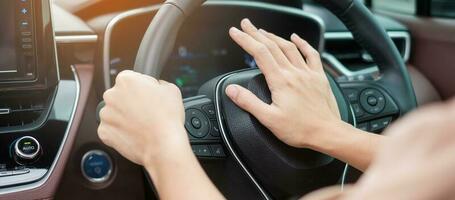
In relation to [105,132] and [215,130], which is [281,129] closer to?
[215,130]

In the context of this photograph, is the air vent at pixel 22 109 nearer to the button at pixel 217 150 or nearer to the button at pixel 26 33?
the button at pixel 26 33

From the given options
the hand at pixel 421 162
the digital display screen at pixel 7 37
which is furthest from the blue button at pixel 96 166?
the hand at pixel 421 162

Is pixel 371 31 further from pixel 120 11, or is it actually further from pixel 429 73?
pixel 429 73

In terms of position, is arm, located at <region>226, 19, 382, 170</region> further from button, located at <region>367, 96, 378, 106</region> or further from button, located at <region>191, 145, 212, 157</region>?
button, located at <region>367, 96, 378, 106</region>

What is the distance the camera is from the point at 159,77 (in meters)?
1.02

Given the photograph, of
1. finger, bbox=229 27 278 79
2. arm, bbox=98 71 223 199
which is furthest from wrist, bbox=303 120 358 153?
arm, bbox=98 71 223 199

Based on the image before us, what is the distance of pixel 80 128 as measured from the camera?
132 cm

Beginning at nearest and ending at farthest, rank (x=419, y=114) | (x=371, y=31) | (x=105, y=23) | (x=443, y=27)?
1. (x=419, y=114)
2. (x=371, y=31)
3. (x=105, y=23)
4. (x=443, y=27)

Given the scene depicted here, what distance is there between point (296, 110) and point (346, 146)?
97 mm

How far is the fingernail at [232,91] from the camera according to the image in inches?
41.9

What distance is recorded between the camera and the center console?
1207 mm

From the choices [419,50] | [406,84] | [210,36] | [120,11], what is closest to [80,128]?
[120,11]

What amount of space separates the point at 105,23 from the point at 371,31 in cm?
58

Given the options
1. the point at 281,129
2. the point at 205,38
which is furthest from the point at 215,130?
the point at 205,38
